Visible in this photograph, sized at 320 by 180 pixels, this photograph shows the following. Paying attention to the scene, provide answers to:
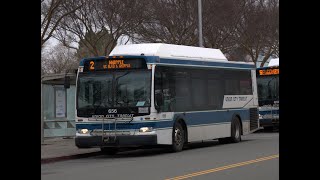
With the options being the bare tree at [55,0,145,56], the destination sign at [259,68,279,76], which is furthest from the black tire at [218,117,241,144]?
the bare tree at [55,0,145,56]

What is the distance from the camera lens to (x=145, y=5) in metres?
30.1

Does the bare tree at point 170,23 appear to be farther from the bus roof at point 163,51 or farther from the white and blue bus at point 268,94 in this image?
the bus roof at point 163,51

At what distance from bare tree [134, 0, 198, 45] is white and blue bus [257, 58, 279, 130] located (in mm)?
5862

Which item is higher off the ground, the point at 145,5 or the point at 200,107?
the point at 145,5

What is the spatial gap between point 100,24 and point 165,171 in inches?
732

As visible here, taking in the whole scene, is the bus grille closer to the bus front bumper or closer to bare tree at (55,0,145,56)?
the bus front bumper

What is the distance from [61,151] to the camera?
65.4 feet

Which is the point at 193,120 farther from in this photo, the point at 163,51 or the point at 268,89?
the point at 268,89

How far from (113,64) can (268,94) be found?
42.1 ft

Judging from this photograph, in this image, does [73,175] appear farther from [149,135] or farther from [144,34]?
[144,34]

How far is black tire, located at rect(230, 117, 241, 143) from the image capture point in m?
21.9

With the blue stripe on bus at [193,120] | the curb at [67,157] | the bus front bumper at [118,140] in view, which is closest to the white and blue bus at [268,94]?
the blue stripe on bus at [193,120]
